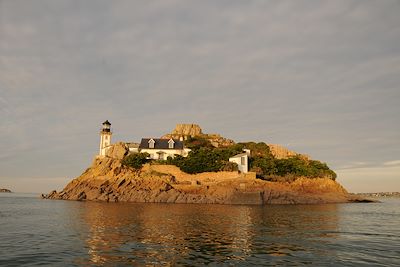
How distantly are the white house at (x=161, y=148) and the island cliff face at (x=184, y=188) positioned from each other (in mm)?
7836

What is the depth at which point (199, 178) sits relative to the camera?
250ft

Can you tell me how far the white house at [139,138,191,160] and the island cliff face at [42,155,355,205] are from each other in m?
7.84

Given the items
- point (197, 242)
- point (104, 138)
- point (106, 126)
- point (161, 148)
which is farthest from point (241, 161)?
point (197, 242)

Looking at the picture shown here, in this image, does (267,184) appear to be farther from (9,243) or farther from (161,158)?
(9,243)

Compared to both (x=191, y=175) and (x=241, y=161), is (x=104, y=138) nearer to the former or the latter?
(x=191, y=175)

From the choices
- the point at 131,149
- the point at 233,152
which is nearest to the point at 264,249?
the point at 233,152

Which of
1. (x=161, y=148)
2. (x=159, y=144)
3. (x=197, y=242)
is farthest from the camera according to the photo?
(x=159, y=144)

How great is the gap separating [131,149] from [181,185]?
76.2 ft

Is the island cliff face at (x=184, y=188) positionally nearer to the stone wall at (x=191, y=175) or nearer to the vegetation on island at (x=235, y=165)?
the stone wall at (x=191, y=175)

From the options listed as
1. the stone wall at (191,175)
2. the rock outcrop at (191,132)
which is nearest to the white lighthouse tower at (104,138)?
the stone wall at (191,175)

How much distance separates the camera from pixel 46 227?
30.2 metres

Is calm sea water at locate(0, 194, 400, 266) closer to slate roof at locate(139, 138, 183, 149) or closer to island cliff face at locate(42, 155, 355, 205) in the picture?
island cliff face at locate(42, 155, 355, 205)

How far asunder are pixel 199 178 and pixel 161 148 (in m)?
18.5

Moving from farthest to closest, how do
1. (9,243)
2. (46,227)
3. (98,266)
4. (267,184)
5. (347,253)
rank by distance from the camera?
(267,184) → (46,227) → (9,243) → (347,253) → (98,266)
